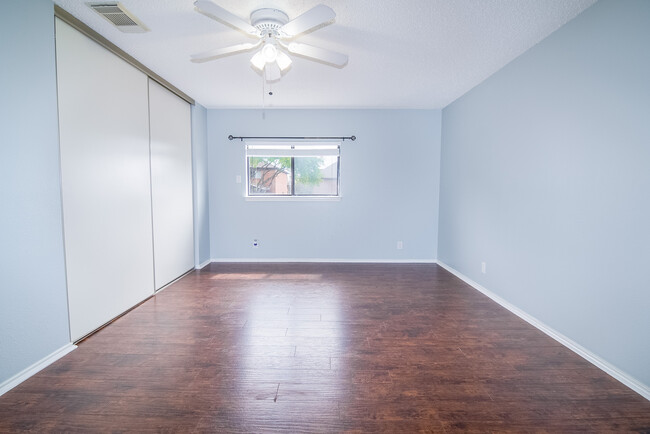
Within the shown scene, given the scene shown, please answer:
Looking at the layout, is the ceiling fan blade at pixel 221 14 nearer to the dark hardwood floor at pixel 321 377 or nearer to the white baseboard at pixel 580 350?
the dark hardwood floor at pixel 321 377

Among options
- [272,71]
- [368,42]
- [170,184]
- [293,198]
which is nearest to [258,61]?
[272,71]

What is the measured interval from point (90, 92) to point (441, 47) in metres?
2.81

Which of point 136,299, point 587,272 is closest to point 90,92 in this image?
point 136,299

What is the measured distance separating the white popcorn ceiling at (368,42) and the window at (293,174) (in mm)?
1009

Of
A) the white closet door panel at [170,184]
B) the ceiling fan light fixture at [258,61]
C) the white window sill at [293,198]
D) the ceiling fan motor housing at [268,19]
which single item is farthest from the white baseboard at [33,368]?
the white window sill at [293,198]

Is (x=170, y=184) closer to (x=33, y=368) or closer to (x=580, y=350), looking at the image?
(x=33, y=368)

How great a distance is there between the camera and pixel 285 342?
201 centimetres

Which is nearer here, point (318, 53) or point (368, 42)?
point (318, 53)

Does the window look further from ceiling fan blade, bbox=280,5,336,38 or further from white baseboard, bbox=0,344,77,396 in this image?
white baseboard, bbox=0,344,77,396

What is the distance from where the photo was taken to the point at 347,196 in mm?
4238

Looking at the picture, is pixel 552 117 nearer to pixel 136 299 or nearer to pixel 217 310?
pixel 217 310

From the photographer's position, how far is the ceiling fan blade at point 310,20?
1600 millimetres

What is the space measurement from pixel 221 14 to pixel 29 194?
60.7 inches

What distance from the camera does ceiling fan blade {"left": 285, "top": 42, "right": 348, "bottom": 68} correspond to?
6.56 feet
